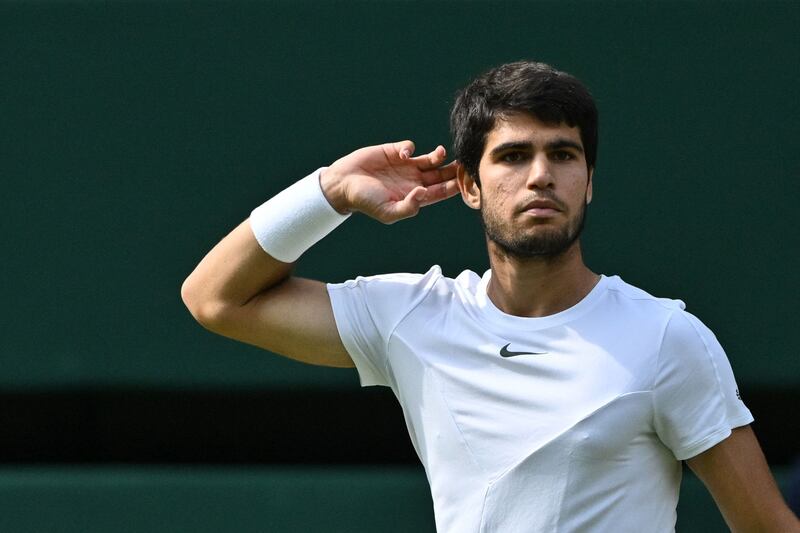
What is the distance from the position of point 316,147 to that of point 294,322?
98 cm

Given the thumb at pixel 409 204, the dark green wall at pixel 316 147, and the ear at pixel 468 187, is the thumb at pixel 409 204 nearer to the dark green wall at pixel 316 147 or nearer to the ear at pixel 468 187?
the ear at pixel 468 187

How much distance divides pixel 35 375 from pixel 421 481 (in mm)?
993

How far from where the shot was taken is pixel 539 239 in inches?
79.8

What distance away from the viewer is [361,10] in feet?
10.3

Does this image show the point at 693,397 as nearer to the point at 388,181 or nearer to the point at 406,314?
the point at 406,314

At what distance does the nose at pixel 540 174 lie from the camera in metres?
2.01

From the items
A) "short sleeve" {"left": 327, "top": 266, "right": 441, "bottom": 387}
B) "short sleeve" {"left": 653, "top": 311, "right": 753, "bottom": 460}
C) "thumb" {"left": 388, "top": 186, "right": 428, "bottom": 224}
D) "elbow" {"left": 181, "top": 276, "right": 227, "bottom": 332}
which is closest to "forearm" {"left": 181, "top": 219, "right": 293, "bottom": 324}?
"elbow" {"left": 181, "top": 276, "right": 227, "bottom": 332}

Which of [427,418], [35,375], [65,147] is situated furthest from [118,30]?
[427,418]

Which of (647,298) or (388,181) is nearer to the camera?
(647,298)

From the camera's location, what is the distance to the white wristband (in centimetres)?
223

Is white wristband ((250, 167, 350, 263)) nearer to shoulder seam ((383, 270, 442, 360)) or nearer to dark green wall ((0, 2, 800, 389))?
shoulder seam ((383, 270, 442, 360))

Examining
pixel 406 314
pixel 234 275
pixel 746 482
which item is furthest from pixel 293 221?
pixel 746 482

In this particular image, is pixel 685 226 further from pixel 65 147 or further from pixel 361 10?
pixel 65 147

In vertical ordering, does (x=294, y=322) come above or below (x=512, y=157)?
below
